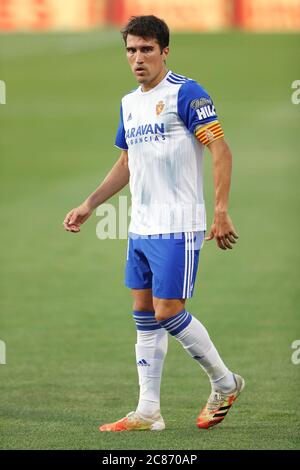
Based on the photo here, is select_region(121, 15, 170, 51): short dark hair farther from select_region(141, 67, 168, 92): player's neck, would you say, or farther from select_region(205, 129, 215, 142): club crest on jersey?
select_region(205, 129, 215, 142): club crest on jersey

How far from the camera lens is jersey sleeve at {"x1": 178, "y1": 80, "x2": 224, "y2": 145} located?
732 cm

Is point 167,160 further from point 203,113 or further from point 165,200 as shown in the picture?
point 203,113

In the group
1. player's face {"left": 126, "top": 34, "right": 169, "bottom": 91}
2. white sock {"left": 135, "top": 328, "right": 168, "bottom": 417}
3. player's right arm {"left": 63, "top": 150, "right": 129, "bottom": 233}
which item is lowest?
white sock {"left": 135, "top": 328, "right": 168, "bottom": 417}

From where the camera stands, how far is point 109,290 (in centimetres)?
1340

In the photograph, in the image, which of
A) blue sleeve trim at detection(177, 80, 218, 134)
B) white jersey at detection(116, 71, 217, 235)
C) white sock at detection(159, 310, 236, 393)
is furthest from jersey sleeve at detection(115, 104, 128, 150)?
white sock at detection(159, 310, 236, 393)

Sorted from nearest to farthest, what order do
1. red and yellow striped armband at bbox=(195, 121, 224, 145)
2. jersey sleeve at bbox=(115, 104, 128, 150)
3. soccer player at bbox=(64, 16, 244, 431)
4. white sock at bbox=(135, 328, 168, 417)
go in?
1. red and yellow striped armband at bbox=(195, 121, 224, 145)
2. soccer player at bbox=(64, 16, 244, 431)
3. white sock at bbox=(135, 328, 168, 417)
4. jersey sleeve at bbox=(115, 104, 128, 150)

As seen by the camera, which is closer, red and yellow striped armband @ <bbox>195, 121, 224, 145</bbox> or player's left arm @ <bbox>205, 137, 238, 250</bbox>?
player's left arm @ <bbox>205, 137, 238, 250</bbox>

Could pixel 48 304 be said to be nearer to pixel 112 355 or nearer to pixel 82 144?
pixel 112 355

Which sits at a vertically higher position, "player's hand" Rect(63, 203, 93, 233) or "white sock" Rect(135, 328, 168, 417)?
"player's hand" Rect(63, 203, 93, 233)

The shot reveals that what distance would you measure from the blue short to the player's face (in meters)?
0.92

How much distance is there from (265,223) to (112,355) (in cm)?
803

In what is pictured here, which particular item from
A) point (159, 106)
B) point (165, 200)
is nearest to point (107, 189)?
point (165, 200)

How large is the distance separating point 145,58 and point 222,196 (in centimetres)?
93
